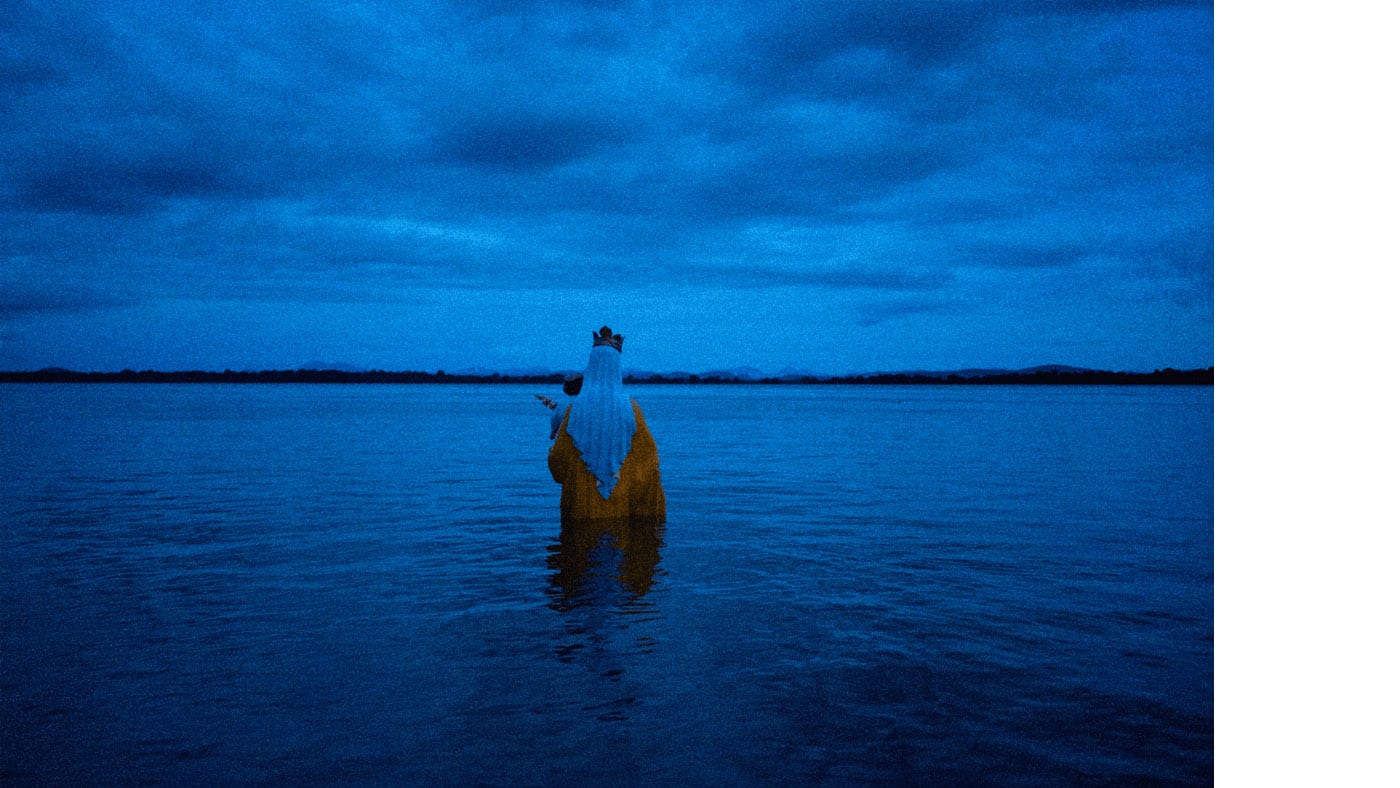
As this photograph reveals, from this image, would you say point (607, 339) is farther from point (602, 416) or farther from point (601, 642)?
point (601, 642)

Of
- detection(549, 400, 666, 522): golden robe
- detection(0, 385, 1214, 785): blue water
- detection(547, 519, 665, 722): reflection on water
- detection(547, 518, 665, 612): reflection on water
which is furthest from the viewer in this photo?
detection(549, 400, 666, 522): golden robe

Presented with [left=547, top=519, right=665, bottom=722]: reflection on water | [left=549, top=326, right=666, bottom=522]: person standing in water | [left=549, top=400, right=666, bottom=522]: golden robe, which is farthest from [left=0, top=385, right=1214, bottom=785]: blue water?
[left=549, top=326, right=666, bottom=522]: person standing in water

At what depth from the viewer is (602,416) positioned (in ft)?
35.4

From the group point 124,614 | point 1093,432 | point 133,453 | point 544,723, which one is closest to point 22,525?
point 124,614

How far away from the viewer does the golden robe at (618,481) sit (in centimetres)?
1117

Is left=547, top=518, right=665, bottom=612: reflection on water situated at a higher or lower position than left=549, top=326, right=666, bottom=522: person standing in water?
lower

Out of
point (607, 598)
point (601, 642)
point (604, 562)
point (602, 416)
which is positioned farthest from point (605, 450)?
point (601, 642)

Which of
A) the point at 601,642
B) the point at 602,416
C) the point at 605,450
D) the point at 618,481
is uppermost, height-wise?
the point at 602,416

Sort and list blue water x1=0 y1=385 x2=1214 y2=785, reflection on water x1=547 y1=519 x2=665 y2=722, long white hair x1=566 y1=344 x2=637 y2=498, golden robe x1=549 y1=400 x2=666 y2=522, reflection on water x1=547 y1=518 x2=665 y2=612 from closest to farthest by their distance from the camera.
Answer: blue water x1=0 y1=385 x2=1214 y2=785, reflection on water x1=547 y1=519 x2=665 y2=722, reflection on water x1=547 y1=518 x2=665 y2=612, long white hair x1=566 y1=344 x2=637 y2=498, golden robe x1=549 y1=400 x2=666 y2=522

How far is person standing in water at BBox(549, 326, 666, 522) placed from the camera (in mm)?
10844

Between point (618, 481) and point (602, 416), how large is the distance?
108 cm

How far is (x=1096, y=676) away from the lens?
21.4 feet

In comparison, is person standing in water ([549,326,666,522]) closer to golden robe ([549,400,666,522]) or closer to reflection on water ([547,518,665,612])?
golden robe ([549,400,666,522])
